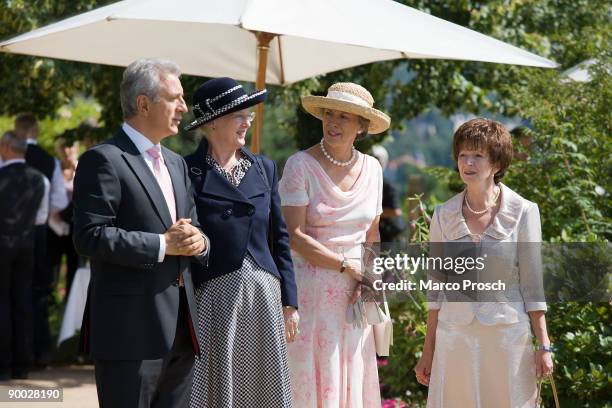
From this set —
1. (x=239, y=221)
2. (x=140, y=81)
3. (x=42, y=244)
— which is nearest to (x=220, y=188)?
(x=239, y=221)

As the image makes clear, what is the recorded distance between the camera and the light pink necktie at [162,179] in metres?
4.21

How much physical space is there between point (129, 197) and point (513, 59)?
2.63 meters

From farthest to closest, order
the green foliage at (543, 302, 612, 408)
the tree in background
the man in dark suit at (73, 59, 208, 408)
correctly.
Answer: the tree in background → the green foliage at (543, 302, 612, 408) → the man in dark suit at (73, 59, 208, 408)

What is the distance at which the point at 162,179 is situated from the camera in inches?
167

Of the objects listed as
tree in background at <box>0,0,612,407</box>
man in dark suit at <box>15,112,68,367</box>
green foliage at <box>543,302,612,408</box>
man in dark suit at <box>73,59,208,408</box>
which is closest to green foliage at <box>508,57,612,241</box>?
tree in background at <box>0,0,612,407</box>

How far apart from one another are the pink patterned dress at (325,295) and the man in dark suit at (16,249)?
412 cm

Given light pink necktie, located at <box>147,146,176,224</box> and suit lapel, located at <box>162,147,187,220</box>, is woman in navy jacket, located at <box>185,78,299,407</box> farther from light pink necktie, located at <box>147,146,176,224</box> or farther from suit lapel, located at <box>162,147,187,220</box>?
light pink necktie, located at <box>147,146,176,224</box>

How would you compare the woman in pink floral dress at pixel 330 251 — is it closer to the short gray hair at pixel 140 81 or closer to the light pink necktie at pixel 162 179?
the light pink necktie at pixel 162 179

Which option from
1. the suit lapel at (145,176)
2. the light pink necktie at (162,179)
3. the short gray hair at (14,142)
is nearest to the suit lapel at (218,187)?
the light pink necktie at (162,179)

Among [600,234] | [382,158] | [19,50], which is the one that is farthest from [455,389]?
[382,158]

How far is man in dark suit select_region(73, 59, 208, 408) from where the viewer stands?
157 inches

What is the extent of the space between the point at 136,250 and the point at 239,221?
819mm

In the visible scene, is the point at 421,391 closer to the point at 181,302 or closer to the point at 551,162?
the point at 551,162

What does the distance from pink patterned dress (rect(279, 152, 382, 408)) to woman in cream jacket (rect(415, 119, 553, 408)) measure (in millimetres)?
718
